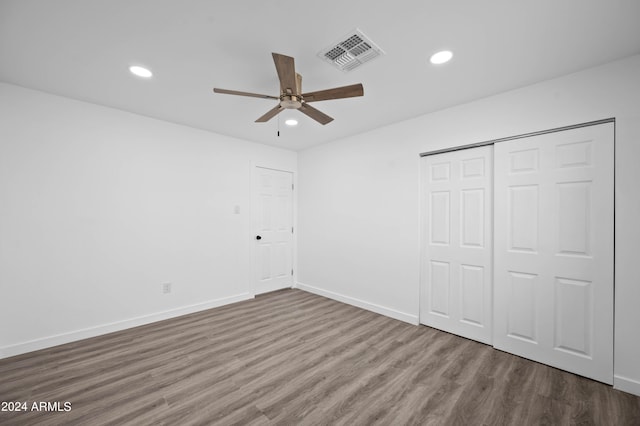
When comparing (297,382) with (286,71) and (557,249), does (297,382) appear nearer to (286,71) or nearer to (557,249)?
(286,71)

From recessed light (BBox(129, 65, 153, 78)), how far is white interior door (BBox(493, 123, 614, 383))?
357 centimetres

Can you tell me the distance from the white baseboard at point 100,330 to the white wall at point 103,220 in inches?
0.5

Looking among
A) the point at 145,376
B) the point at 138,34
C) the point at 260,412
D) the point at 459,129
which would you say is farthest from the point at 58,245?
the point at 459,129

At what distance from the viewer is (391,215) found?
358 cm

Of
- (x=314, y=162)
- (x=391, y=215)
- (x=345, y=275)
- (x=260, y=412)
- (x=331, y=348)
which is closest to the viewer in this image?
(x=260, y=412)

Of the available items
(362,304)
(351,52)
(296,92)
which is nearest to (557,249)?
(362,304)

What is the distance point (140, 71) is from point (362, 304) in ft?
12.8

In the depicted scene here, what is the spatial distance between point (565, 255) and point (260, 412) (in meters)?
2.93

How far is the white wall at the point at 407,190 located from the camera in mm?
2029

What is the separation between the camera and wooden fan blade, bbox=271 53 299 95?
1603 mm

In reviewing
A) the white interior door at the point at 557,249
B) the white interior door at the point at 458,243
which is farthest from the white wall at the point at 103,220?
the white interior door at the point at 557,249

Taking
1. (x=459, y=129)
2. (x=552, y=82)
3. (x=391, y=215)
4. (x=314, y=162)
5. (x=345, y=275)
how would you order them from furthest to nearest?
(x=314, y=162) < (x=345, y=275) < (x=391, y=215) < (x=459, y=129) < (x=552, y=82)

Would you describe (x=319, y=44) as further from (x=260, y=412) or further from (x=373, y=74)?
(x=260, y=412)

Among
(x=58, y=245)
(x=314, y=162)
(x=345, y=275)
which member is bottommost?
(x=345, y=275)
